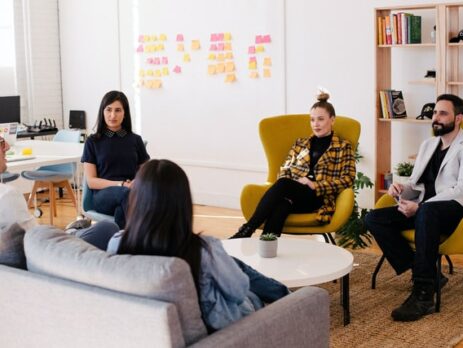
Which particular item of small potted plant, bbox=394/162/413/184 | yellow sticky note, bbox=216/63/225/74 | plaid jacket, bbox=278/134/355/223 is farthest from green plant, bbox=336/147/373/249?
yellow sticky note, bbox=216/63/225/74

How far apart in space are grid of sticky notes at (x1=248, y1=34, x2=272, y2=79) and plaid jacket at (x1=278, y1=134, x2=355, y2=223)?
187cm

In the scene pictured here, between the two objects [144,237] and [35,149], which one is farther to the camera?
[35,149]

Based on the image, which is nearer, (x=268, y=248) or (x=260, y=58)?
(x=268, y=248)

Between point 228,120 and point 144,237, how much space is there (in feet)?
16.8

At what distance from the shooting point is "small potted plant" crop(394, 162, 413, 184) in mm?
6002

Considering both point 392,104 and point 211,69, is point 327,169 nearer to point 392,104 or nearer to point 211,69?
point 392,104

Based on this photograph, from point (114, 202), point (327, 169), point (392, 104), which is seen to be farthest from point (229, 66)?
point (114, 202)

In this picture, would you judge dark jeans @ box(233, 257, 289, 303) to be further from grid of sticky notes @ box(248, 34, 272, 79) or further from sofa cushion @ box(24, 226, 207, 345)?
grid of sticky notes @ box(248, 34, 272, 79)

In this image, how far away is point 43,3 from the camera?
870 cm

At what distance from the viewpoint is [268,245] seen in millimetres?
4137

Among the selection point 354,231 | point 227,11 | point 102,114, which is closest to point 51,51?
point 227,11

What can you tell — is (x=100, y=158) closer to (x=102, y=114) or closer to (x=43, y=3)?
(x=102, y=114)

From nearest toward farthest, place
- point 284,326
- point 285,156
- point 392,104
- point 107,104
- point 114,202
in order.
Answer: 1. point 284,326
2. point 114,202
3. point 107,104
4. point 285,156
5. point 392,104

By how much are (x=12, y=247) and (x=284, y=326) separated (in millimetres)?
966
